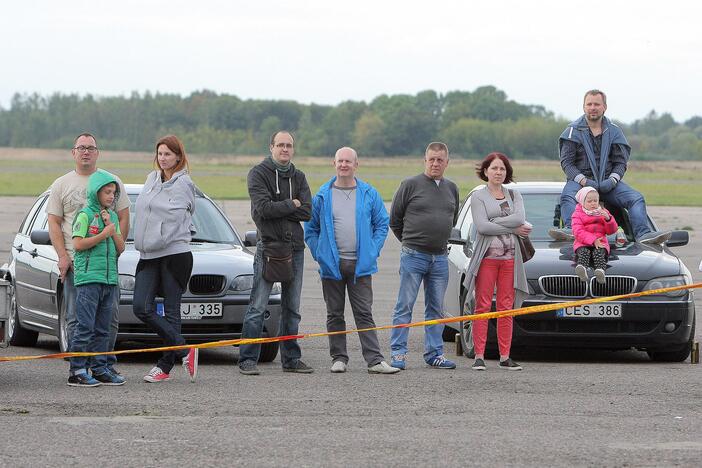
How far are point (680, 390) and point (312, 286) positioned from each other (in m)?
10.1

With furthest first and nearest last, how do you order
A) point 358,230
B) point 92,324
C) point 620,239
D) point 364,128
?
point 364,128 < point 620,239 < point 358,230 < point 92,324

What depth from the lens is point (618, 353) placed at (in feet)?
41.4

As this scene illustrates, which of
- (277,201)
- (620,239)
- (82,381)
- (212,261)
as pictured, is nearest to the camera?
(82,381)

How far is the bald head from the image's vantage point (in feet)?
35.1

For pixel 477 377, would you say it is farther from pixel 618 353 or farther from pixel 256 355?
pixel 618 353

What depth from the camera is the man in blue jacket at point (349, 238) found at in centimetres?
1074

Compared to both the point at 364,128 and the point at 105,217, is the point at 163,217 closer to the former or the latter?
the point at 105,217

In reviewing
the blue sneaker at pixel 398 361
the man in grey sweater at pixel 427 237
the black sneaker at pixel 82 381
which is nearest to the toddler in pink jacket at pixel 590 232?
the man in grey sweater at pixel 427 237

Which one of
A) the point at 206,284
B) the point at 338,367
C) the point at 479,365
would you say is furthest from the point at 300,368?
the point at 479,365

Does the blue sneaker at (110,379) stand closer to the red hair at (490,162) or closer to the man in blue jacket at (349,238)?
the man in blue jacket at (349,238)

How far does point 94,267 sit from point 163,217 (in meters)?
0.67

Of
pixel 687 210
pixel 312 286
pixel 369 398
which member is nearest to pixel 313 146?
pixel 687 210

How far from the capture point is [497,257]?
36.4 feet

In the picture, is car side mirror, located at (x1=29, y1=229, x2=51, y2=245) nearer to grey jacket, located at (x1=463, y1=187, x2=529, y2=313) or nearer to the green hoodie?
the green hoodie
